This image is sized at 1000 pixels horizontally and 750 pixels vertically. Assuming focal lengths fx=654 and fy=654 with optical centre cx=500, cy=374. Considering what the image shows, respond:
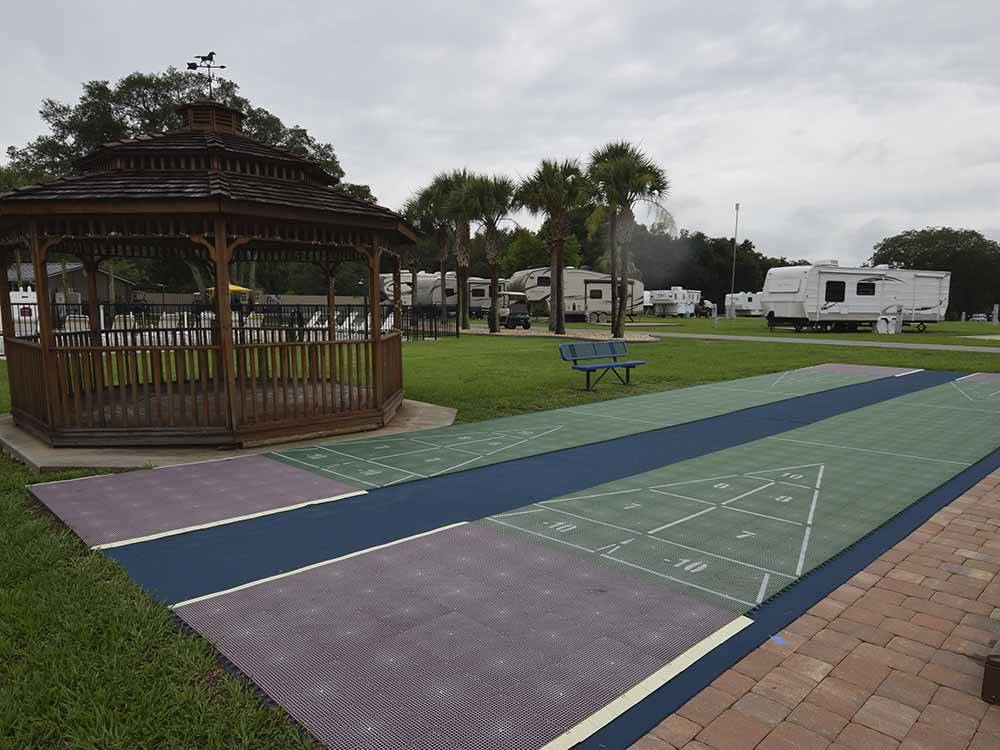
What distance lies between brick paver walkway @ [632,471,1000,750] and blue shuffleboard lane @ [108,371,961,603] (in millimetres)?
2700

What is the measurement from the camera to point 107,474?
6.86 metres

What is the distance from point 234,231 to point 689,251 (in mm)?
78862

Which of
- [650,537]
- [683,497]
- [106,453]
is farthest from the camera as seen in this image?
[106,453]

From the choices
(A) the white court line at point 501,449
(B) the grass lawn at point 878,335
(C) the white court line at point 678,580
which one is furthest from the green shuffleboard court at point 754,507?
(B) the grass lawn at point 878,335

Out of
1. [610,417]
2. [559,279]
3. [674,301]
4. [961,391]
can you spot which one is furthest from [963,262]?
[610,417]

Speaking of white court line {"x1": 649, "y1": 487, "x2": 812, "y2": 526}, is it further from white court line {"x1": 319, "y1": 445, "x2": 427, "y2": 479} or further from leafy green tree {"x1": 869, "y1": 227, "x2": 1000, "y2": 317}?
leafy green tree {"x1": 869, "y1": 227, "x2": 1000, "y2": 317}

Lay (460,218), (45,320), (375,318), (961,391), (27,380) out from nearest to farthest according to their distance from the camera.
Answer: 1. (45,320)
2. (27,380)
3. (375,318)
4. (961,391)
5. (460,218)

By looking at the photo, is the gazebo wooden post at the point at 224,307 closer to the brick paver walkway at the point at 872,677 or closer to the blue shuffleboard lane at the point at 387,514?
the blue shuffleboard lane at the point at 387,514

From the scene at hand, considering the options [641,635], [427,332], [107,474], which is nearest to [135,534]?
[107,474]

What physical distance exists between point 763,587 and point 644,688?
150 cm

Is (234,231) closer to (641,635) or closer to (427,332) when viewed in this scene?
(641,635)

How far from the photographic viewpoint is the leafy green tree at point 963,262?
72.2 m

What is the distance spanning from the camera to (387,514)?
5.61 metres

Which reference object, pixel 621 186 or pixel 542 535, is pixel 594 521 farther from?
pixel 621 186
